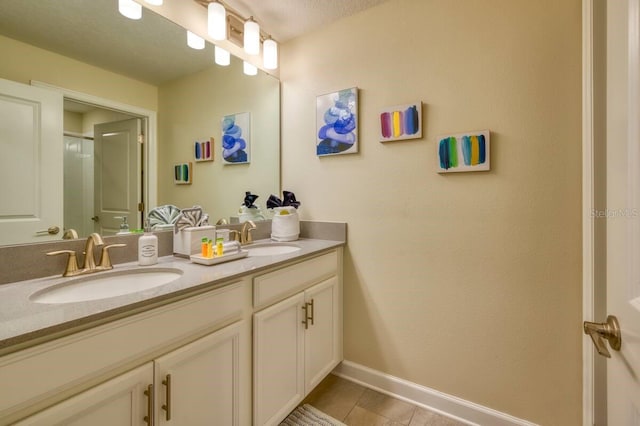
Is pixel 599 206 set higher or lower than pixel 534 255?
higher

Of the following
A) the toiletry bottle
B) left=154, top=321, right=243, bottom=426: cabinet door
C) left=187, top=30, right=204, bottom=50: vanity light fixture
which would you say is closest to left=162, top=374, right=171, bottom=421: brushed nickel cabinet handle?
left=154, top=321, right=243, bottom=426: cabinet door

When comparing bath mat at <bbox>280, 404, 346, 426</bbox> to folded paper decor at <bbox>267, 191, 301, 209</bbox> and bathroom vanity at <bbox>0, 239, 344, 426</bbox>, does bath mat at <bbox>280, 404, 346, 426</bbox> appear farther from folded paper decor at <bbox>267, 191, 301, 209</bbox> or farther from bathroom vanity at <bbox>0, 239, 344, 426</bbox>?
folded paper decor at <bbox>267, 191, 301, 209</bbox>

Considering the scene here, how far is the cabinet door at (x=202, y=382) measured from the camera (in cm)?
88

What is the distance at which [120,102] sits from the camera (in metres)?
1.29

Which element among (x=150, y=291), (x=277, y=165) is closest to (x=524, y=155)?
(x=277, y=165)

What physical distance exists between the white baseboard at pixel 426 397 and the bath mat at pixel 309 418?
0.36 meters

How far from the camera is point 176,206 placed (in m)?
1.50

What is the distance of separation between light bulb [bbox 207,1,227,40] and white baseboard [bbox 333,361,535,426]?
2.14 metres

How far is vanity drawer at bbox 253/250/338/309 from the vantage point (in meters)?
1.24

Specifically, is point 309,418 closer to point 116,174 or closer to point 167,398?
point 167,398

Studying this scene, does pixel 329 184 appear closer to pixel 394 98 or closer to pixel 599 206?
pixel 394 98

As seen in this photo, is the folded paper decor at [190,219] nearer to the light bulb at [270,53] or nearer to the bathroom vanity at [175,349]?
the bathroom vanity at [175,349]

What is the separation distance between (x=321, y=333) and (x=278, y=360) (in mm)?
383

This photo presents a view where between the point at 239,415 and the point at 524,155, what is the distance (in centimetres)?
168
